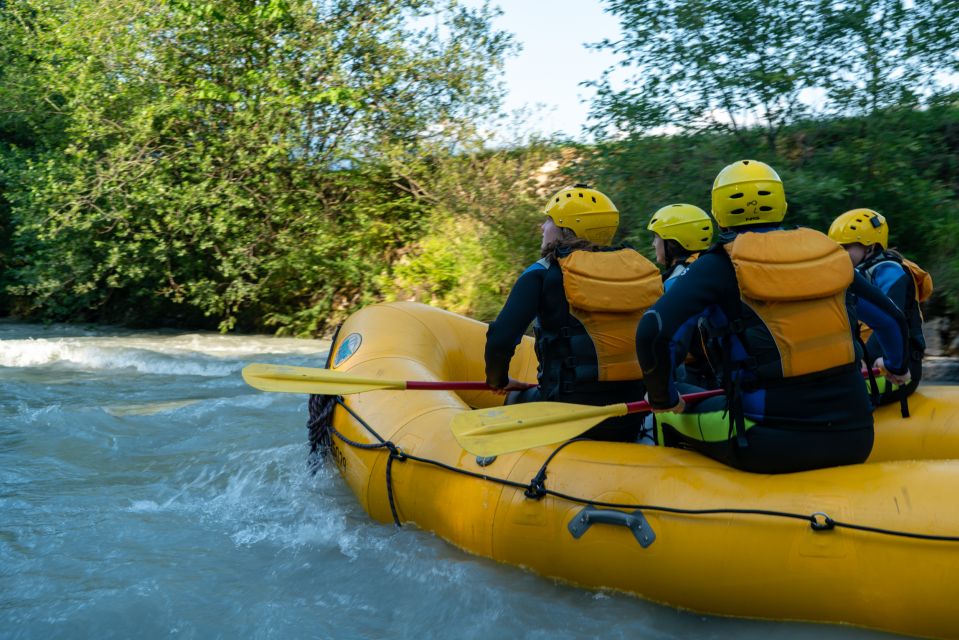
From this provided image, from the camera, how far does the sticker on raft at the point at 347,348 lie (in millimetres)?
4379

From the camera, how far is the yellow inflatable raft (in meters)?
2.50

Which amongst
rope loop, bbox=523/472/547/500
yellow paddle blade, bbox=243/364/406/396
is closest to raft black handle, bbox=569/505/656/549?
rope loop, bbox=523/472/547/500

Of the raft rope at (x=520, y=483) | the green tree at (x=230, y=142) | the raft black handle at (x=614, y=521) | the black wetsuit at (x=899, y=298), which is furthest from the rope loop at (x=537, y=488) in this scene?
the green tree at (x=230, y=142)

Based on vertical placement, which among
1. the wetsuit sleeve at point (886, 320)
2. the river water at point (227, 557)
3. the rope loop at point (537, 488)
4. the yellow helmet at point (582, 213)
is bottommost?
the river water at point (227, 557)

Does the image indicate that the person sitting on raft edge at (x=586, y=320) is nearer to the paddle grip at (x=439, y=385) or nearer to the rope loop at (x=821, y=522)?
the paddle grip at (x=439, y=385)

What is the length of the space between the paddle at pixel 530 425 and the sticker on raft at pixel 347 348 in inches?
54.5

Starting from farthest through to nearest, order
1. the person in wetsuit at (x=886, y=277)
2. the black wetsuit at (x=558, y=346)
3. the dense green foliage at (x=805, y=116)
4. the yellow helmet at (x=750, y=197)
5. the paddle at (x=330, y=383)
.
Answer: the dense green foliage at (x=805, y=116)
the paddle at (x=330, y=383)
the person in wetsuit at (x=886, y=277)
the black wetsuit at (x=558, y=346)
the yellow helmet at (x=750, y=197)

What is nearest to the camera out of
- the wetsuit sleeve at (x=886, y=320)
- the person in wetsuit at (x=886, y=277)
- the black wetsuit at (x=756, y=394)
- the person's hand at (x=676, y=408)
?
the black wetsuit at (x=756, y=394)

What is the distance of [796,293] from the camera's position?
255 centimetres

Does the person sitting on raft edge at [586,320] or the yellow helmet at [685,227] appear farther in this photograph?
the yellow helmet at [685,227]

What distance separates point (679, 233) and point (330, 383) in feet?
5.41

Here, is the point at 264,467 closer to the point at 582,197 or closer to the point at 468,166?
the point at 582,197

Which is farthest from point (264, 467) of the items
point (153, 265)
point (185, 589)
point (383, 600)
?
point (153, 265)

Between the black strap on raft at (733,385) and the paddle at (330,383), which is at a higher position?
the black strap on raft at (733,385)
